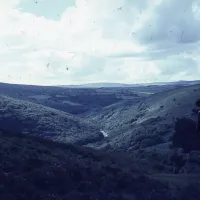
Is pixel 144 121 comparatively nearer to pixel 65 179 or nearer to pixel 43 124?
pixel 43 124

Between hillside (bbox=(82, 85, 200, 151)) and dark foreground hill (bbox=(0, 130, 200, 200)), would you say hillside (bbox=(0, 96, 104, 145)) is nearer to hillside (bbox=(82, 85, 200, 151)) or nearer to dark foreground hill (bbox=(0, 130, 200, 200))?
hillside (bbox=(82, 85, 200, 151))

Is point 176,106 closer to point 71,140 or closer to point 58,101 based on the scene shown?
point 71,140

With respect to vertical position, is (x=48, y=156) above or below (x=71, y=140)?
above

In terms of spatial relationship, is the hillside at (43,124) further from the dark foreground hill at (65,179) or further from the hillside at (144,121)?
the dark foreground hill at (65,179)

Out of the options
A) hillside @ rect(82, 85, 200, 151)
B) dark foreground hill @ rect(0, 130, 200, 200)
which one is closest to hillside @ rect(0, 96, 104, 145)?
hillside @ rect(82, 85, 200, 151)

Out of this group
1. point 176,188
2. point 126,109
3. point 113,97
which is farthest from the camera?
point 113,97

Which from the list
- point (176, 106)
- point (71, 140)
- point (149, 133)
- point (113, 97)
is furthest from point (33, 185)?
point (113, 97)
